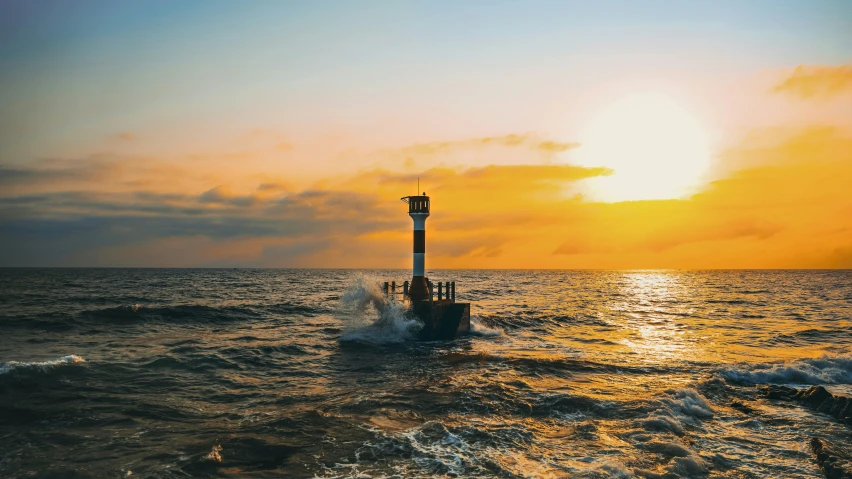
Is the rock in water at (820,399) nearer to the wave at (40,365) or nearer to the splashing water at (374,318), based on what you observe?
the splashing water at (374,318)

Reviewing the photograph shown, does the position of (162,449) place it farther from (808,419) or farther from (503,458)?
(808,419)

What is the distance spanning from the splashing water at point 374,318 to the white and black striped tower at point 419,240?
131cm

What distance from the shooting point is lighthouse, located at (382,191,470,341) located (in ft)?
85.0

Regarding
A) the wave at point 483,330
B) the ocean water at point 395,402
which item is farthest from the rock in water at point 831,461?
the wave at point 483,330

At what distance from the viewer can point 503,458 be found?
1024cm

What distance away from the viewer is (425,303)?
2595 cm

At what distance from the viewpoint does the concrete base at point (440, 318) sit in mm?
25845

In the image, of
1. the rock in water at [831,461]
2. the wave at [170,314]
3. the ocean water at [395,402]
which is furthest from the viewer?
the wave at [170,314]

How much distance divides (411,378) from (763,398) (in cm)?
1102

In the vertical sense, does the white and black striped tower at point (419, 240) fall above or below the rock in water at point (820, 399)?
above

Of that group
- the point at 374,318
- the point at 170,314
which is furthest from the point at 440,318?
the point at 170,314

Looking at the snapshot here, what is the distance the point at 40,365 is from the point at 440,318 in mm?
16698

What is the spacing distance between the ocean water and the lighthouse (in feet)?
2.48

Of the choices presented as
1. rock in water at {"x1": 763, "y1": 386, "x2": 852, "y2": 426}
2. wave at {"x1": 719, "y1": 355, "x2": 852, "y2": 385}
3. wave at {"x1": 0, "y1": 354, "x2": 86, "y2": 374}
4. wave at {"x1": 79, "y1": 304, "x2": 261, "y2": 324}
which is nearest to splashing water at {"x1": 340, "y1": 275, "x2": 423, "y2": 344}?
wave at {"x1": 79, "y1": 304, "x2": 261, "y2": 324}
